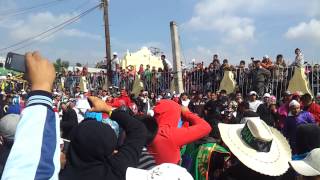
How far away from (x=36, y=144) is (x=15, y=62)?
381 mm

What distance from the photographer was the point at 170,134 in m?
3.88

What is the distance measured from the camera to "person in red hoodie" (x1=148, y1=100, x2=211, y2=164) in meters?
3.84

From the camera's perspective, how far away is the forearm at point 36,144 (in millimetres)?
1252

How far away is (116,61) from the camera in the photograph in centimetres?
2086

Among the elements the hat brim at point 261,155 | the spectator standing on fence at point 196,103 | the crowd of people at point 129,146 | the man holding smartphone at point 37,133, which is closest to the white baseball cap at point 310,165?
the crowd of people at point 129,146

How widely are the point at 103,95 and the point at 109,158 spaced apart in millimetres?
14316

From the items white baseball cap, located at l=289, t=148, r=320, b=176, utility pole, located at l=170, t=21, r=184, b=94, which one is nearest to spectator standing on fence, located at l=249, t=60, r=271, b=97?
utility pole, located at l=170, t=21, r=184, b=94

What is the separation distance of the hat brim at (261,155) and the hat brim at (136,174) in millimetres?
986

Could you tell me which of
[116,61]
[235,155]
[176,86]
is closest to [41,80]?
[235,155]

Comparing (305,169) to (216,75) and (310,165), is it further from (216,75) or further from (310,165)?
(216,75)

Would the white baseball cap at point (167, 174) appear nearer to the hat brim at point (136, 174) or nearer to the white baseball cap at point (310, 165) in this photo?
the hat brim at point (136, 174)

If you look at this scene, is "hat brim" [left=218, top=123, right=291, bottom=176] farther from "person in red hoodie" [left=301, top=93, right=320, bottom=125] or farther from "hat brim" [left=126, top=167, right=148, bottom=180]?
"person in red hoodie" [left=301, top=93, right=320, bottom=125]

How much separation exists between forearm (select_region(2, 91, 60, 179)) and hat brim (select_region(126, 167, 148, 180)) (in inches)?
39.3

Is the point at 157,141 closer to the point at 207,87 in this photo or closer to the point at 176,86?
the point at 176,86
